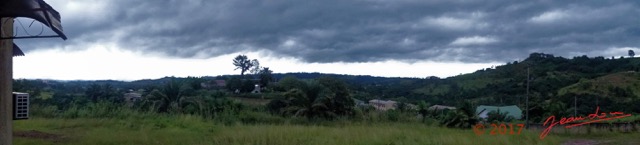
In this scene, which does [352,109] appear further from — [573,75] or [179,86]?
[573,75]

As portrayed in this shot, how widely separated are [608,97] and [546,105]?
865cm

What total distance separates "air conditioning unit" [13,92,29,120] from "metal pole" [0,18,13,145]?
293 millimetres

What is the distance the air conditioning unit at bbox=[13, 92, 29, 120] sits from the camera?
698 cm

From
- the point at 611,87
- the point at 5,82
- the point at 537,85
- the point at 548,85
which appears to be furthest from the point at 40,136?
the point at 537,85

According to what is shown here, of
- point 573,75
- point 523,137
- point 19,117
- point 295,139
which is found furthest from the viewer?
point 573,75

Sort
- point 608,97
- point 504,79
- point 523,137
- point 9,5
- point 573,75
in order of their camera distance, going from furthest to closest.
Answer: point 504,79
point 573,75
point 608,97
point 523,137
point 9,5

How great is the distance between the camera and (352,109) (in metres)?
33.6

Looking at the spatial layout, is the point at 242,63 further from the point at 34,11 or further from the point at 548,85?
the point at 34,11

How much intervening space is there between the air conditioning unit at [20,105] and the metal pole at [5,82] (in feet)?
0.96

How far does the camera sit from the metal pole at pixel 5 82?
6484mm

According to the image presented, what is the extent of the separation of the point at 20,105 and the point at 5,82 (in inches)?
25.2

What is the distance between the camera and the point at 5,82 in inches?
257

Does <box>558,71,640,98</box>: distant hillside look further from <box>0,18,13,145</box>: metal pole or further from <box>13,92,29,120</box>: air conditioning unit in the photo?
<box>0,18,13,145</box>: metal pole

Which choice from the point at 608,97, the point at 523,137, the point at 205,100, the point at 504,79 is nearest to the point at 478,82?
the point at 504,79
